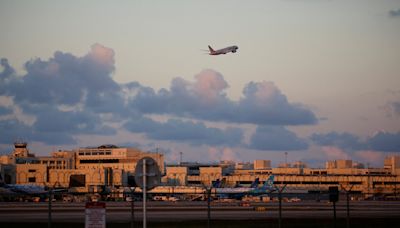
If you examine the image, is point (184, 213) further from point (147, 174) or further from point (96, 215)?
point (147, 174)

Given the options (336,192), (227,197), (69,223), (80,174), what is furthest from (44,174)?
(336,192)

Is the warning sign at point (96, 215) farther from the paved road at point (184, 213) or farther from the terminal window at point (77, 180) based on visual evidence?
the terminal window at point (77, 180)

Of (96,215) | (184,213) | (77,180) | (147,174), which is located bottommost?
(184,213)

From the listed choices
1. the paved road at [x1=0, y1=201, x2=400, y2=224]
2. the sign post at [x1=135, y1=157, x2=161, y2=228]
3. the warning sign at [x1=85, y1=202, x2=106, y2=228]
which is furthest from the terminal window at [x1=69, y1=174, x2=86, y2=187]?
the sign post at [x1=135, y1=157, x2=161, y2=228]

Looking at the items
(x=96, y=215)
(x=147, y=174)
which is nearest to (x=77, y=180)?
(x=96, y=215)

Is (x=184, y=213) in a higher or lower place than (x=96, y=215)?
lower

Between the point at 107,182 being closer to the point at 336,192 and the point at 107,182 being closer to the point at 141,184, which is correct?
the point at 336,192

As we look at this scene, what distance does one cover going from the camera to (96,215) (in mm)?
Result: 27672

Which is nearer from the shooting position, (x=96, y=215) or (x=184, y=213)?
(x=96, y=215)

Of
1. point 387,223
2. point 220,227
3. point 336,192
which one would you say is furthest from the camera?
point 387,223

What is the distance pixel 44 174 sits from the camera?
190000 millimetres

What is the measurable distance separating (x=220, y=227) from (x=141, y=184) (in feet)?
83.8

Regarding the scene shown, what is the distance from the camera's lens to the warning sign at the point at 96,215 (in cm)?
2766

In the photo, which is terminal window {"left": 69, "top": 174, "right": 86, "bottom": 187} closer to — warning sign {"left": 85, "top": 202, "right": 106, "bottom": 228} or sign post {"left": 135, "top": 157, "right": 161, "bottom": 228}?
warning sign {"left": 85, "top": 202, "right": 106, "bottom": 228}
